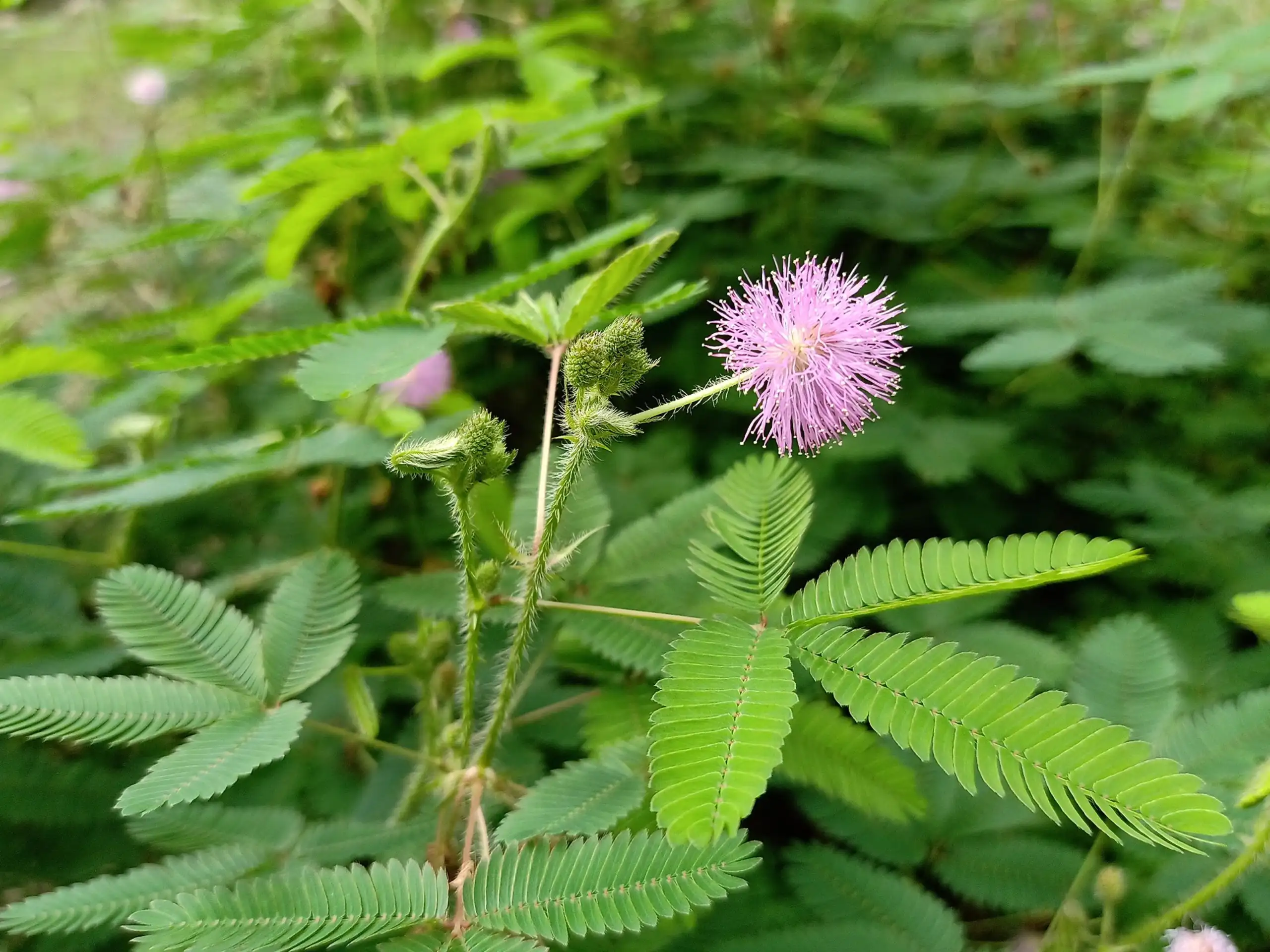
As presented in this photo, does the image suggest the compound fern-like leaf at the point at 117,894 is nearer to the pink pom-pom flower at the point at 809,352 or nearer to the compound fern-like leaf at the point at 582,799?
the compound fern-like leaf at the point at 582,799

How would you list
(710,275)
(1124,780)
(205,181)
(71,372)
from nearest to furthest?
1. (1124,780)
2. (71,372)
3. (205,181)
4. (710,275)

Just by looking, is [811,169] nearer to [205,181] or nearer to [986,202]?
[986,202]

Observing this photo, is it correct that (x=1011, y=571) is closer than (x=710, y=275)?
Yes

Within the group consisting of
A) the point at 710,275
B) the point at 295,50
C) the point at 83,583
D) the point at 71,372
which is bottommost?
the point at 83,583

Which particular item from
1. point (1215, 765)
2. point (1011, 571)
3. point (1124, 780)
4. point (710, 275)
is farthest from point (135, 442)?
point (1215, 765)

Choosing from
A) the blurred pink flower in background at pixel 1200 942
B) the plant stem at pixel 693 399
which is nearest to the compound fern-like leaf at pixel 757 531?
the plant stem at pixel 693 399

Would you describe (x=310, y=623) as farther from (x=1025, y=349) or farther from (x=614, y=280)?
(x=1025, y=349)
